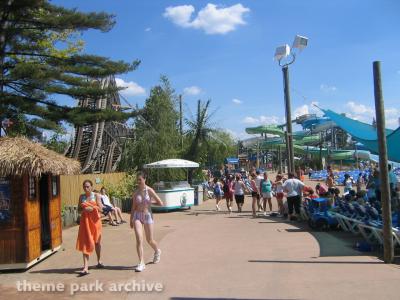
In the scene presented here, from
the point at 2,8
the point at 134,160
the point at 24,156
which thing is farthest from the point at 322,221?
the point at 134,160

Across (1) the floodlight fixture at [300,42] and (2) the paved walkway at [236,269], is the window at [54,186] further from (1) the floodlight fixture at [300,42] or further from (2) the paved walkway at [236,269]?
(1) the floodlight fixture at [300,42]

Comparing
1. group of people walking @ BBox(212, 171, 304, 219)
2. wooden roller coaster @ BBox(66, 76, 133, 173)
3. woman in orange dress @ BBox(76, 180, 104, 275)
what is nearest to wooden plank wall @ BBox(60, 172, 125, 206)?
group of people walking @ BBox(212, 171, 304, 219)

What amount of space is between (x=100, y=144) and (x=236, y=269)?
Answer: 27.7 meters

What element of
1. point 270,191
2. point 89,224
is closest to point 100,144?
point 270,191

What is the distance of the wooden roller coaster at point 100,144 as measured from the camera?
101ft

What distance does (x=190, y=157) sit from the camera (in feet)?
94.8

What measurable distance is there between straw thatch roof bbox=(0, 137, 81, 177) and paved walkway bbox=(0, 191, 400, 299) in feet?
5.86

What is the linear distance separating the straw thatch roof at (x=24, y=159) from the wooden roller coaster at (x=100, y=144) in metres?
20.0

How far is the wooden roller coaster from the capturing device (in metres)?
30.7

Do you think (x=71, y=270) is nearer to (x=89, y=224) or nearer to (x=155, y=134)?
(x=89, y=224)

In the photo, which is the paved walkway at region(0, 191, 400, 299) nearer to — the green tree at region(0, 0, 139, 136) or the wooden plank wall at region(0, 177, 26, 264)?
the wooden plank wall at region(0, 177, 26, 264)

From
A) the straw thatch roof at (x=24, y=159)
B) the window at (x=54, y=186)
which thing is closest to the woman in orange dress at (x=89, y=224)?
the straw thatch roof at (x=24, y=159)

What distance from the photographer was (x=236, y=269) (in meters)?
7.82

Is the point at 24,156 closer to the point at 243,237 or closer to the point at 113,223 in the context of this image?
the point at 243,237
